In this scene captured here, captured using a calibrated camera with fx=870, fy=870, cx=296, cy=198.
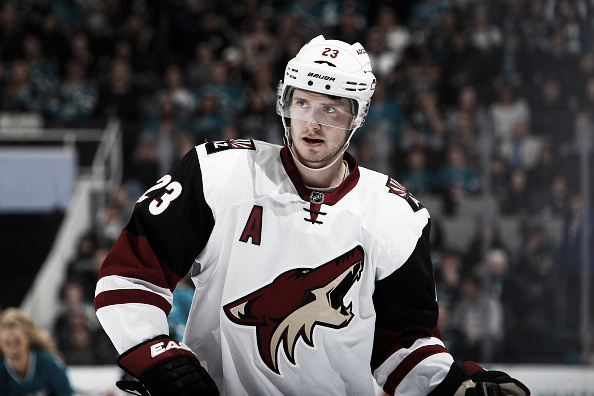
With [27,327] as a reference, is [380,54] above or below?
above

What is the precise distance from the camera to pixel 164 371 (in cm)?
172

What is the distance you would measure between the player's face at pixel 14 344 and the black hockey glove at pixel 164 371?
2.85 meters

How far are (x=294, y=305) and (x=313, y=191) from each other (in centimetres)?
27

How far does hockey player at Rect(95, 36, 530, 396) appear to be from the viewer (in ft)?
6.19

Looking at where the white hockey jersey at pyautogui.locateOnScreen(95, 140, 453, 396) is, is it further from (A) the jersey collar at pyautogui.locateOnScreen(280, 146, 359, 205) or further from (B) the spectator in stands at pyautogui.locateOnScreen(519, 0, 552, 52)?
(B) the spectator in stands at pyautogui.locateOnScreen(519, 0, 552, 52)

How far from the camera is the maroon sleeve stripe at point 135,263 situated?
1829mm

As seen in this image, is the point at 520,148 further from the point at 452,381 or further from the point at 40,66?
the point at 40,66

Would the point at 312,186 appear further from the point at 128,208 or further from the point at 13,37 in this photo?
the point at 13,37

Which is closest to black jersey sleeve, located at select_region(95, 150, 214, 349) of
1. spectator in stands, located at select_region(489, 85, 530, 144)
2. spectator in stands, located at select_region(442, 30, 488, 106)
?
spectator in stands, located at select_region(489, 85, 530, 144)

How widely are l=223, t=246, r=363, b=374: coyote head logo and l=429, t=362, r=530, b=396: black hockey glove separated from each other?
0.29 metres

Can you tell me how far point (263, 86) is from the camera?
640cm

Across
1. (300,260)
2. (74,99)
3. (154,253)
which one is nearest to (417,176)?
(74,99)

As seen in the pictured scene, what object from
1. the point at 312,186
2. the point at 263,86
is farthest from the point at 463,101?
the point at 312,186

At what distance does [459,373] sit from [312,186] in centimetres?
54
